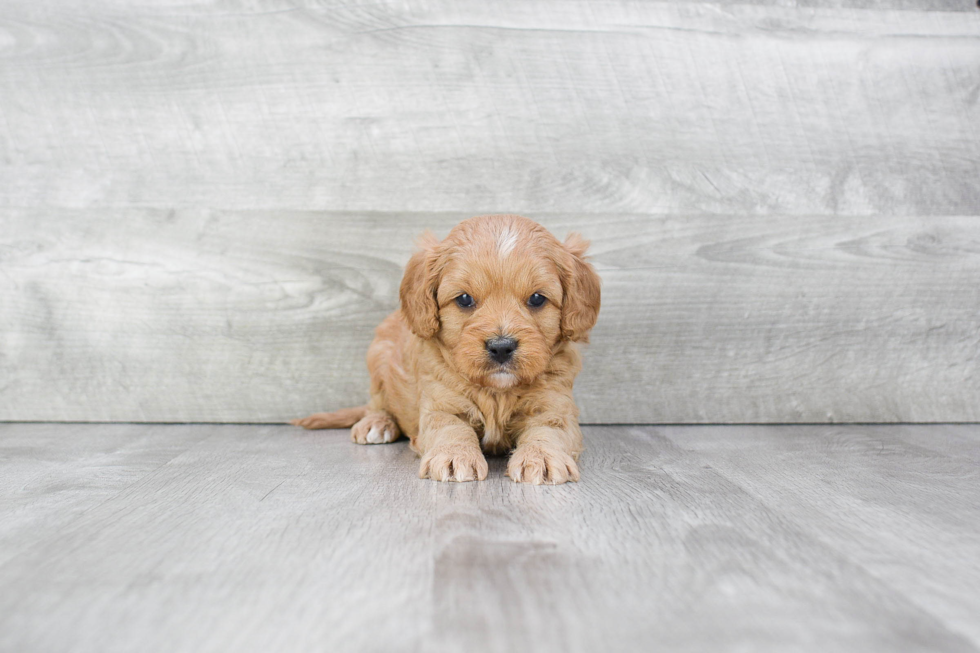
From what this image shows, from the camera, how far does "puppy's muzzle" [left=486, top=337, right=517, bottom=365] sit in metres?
2.19

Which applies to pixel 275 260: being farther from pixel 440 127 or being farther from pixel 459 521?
pixel 459 521

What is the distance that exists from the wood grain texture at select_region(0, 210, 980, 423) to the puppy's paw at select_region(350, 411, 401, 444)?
16.6 inches

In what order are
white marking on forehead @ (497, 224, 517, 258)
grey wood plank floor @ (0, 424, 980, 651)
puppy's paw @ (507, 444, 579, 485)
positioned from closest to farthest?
grey wood plank floor @ (0, 424, 980, 651)
puppy's paw @ (507, 444, 579, 485)
white marking on forehead @ (497, 224, 517, 258)

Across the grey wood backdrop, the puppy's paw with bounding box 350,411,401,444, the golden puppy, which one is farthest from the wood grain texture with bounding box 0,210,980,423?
the golden puppy

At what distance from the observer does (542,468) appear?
214 centimetres

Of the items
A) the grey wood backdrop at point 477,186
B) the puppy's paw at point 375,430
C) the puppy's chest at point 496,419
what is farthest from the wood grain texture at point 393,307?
the puppy's chest at point 496,419

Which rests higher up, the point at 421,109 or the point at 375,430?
the point at 421,109

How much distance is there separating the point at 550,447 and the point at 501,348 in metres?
0.35

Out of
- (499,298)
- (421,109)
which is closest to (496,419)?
(499,298)

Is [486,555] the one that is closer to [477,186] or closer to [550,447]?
[550,447]

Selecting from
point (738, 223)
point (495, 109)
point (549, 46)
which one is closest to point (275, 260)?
point (495, 109)

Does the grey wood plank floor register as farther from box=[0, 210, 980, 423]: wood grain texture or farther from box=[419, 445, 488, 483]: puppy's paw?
box=[0, 210, 980, 423]: wood grain texture

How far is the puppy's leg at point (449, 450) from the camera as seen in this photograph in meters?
2.17

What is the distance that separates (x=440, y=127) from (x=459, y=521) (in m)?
2.02
